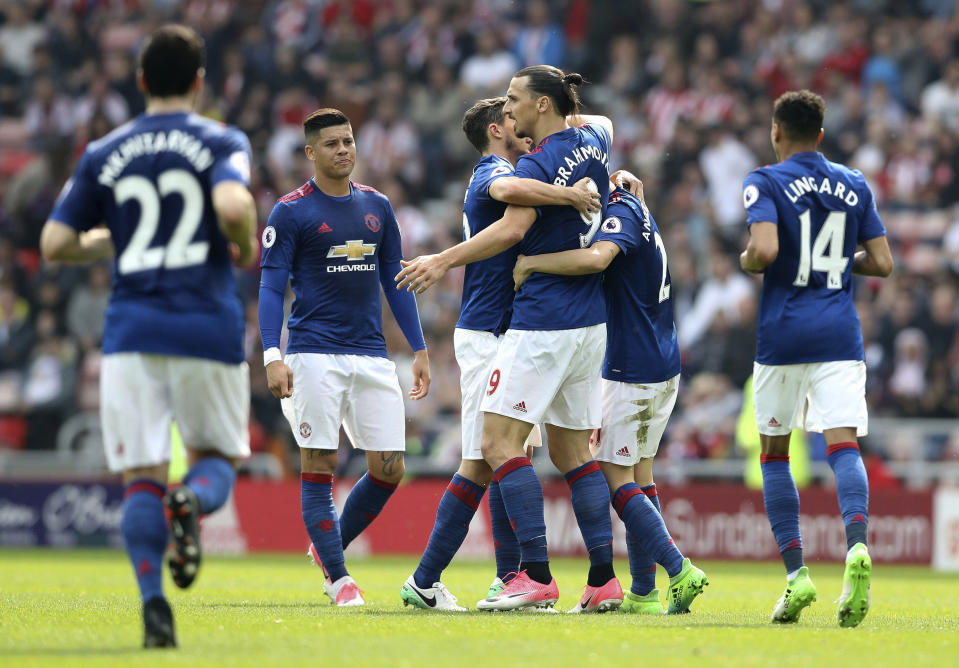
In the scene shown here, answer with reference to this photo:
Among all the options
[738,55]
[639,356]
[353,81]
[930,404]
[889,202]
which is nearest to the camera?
[639,356]

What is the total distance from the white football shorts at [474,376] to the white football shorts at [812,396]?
1323 mm

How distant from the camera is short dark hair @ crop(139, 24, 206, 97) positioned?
5855 millimetres

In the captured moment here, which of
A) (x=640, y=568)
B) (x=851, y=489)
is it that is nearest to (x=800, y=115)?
(x=851, y=489)

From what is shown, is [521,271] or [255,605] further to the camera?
[255,605]

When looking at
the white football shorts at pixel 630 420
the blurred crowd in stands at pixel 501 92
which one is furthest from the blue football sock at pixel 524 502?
the blurred crowd in stands at pixel 501 92

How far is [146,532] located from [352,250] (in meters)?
3.00

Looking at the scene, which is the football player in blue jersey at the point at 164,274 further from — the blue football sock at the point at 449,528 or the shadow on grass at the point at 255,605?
the shadow on grass at the point at 255,605

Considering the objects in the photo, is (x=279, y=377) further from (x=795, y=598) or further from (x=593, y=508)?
(x=795, y=598)

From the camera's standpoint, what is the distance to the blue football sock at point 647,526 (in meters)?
7.40

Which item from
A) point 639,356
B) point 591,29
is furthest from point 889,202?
point 639,356

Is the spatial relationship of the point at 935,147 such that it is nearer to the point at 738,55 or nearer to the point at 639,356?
the point at 738,55

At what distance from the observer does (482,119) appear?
27.5 ft

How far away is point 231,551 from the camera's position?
16.9 metres

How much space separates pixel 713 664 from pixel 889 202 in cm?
1451
